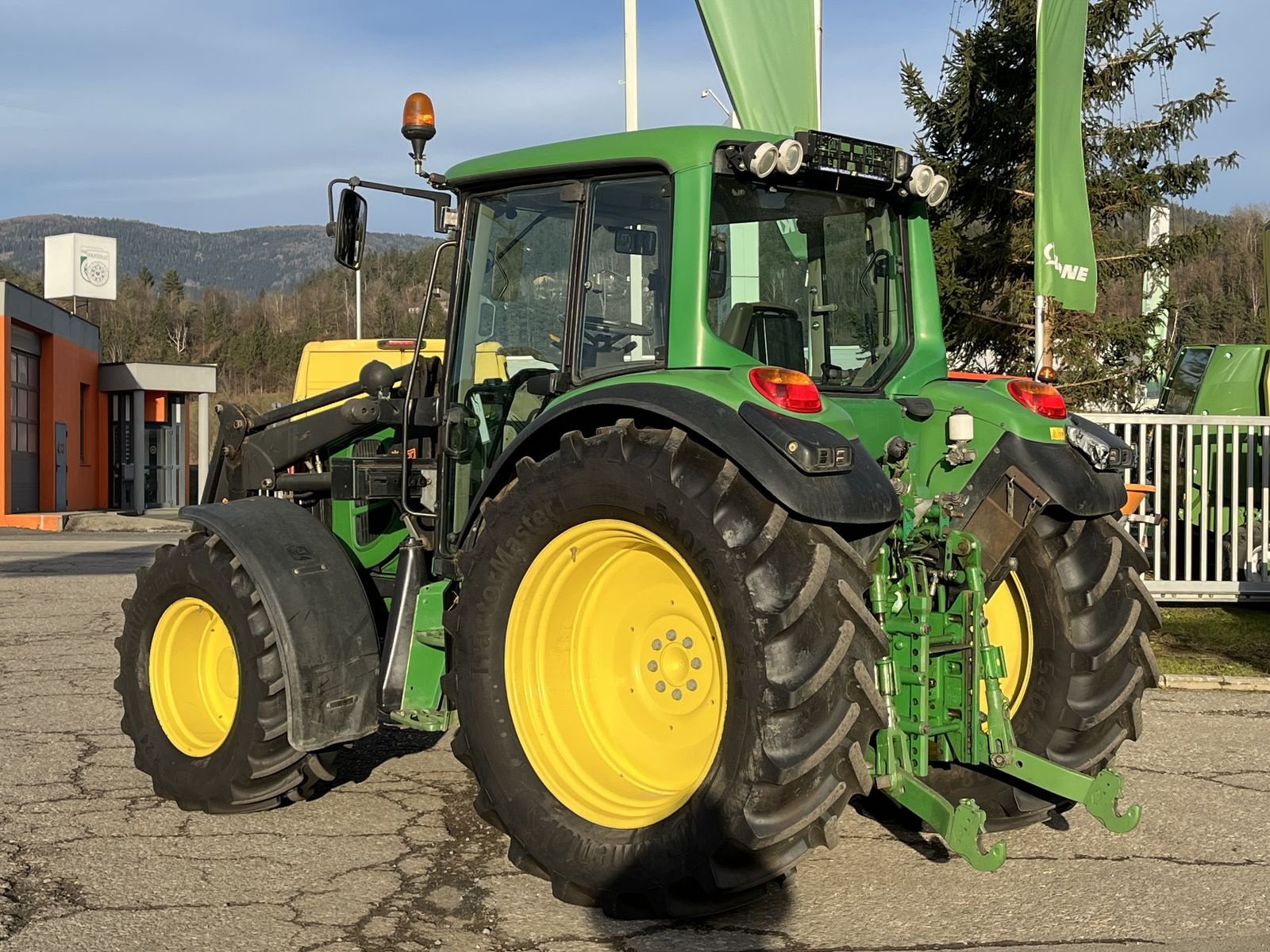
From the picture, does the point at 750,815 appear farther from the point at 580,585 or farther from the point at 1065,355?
the point at 1065,355

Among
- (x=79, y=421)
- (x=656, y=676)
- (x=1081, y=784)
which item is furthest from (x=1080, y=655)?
(x=79, y=421)

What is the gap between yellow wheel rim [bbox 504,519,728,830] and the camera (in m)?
4.52

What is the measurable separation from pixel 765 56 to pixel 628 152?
8.66 metres

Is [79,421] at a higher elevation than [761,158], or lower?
lower

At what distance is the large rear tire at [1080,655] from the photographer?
508cm

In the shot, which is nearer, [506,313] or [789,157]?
[789,157]

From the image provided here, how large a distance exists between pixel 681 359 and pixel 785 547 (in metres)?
0.86

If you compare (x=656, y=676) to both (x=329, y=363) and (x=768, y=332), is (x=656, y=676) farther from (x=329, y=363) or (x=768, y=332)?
(x=329, y=363)

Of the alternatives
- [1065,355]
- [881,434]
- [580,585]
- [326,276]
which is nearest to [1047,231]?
[1065,355]

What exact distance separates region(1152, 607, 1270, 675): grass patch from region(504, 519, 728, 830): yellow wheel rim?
5725mm

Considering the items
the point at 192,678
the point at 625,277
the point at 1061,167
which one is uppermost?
the point at 1061,167

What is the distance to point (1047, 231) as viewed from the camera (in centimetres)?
1252

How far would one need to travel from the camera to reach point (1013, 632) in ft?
17.7

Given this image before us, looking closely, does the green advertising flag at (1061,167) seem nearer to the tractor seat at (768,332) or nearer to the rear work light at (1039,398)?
the rear work light at (1039,398)
